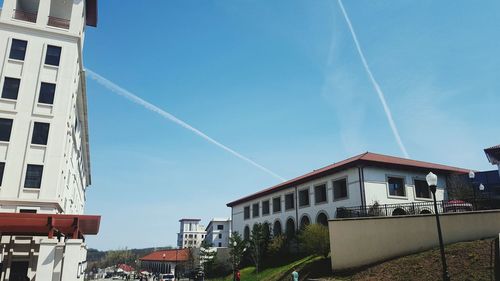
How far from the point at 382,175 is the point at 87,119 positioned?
31702 millimetres

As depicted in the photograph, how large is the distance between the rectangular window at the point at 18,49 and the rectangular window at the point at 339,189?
1132 inches

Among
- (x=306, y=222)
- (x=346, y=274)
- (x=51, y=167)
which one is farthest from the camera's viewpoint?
(x=306, y=222)

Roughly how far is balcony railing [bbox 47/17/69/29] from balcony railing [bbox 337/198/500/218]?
26.9 meters

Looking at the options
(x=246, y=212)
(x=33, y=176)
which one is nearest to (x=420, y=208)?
(x=246, y=212)

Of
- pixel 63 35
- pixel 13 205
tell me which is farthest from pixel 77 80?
pixel 13 205

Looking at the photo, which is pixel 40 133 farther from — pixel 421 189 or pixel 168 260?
pixel 168 260

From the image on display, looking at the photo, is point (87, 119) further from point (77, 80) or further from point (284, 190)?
point (284, 190)

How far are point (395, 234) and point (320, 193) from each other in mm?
15568

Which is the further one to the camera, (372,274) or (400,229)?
(400,229)

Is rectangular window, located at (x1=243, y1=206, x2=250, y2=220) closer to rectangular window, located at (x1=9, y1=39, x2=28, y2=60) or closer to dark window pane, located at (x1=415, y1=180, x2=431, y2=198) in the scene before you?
dark window pane, located at (x1=415, y1=180, x2=431, y2=198)

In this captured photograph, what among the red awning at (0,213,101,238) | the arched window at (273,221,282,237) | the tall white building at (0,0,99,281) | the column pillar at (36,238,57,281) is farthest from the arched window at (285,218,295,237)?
the column pillar at (36,238,57,281)

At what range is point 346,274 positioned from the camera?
22.7m

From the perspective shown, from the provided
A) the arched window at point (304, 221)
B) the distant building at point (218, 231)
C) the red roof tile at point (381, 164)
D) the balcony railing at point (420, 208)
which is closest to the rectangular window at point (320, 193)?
the red roof tile at point (381, 164)

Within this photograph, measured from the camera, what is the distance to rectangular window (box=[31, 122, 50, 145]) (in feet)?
90.5
